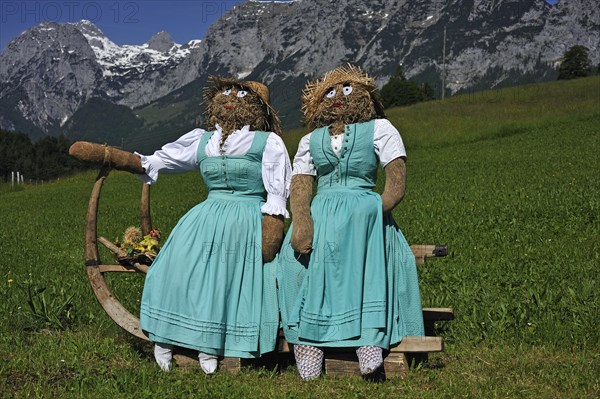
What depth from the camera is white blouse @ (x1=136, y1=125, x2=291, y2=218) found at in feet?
16.8

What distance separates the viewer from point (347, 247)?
482 cm

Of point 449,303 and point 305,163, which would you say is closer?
point 305,163

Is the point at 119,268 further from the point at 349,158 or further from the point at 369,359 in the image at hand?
the point at 369,359

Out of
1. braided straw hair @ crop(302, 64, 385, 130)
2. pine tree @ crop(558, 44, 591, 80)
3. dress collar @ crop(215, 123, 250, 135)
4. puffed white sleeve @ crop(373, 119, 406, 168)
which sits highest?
pine tree @ crop(558, 44, 591, 80)

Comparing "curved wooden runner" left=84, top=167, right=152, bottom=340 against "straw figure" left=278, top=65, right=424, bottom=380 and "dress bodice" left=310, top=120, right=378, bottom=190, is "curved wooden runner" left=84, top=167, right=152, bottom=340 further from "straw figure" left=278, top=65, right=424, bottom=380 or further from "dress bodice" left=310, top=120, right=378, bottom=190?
"dress bodice" left=310, top=120, right=378, bottom=190

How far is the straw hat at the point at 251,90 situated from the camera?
548 centimetres

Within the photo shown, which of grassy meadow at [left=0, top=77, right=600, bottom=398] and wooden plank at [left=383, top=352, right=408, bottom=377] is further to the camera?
wooden plank at [left=383, top=352, right=408, bottom=377]

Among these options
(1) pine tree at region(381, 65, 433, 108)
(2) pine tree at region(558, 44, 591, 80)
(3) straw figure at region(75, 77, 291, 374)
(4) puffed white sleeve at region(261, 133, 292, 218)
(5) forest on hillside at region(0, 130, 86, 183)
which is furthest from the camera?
(5) forest on hillside at region(0, 130, 86, 183)

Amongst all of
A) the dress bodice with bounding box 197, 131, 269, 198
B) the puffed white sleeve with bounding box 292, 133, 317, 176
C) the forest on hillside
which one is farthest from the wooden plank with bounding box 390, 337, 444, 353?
the forest on hillside

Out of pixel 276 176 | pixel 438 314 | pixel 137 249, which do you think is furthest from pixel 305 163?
pixel 438 314

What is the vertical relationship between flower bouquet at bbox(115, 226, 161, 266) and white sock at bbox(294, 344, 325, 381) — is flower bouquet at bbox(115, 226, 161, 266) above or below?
above

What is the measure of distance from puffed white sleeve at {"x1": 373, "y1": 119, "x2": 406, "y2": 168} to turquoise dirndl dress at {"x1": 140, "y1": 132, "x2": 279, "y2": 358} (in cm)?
90

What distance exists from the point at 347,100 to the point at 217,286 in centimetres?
163

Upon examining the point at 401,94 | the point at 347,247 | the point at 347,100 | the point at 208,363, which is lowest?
the point at 208,363
